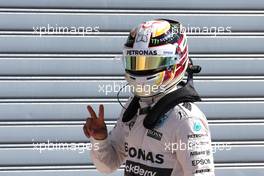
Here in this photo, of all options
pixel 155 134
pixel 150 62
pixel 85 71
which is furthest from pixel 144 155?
pixel 85 71

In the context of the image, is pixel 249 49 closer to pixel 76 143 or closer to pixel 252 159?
pixel 252 159

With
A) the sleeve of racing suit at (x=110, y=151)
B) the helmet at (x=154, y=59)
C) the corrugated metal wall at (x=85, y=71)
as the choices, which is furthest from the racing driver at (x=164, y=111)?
the corrugated metal wall at (x=85, y=71)

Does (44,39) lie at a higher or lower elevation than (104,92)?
higher

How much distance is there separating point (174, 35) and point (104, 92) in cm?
195

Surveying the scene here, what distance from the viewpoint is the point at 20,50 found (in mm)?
4711

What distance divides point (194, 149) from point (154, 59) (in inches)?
17.5

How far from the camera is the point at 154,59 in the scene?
2838 millimetres

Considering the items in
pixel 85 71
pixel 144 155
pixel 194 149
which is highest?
pixel 194 149

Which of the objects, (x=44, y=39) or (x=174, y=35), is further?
(x=44, y=39)

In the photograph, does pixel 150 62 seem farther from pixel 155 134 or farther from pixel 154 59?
pixel 155 134

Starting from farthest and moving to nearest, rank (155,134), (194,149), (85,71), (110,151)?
1. (85,71)
2. (110,151)
3. (155,134)
4. (194,149)

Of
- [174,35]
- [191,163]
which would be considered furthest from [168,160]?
[174,35]

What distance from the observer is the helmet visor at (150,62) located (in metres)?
2.83

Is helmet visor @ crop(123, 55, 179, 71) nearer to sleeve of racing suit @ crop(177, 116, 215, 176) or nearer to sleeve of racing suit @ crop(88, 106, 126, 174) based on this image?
sleeve of racing suit @ crop(177, 116, 215, 176)
